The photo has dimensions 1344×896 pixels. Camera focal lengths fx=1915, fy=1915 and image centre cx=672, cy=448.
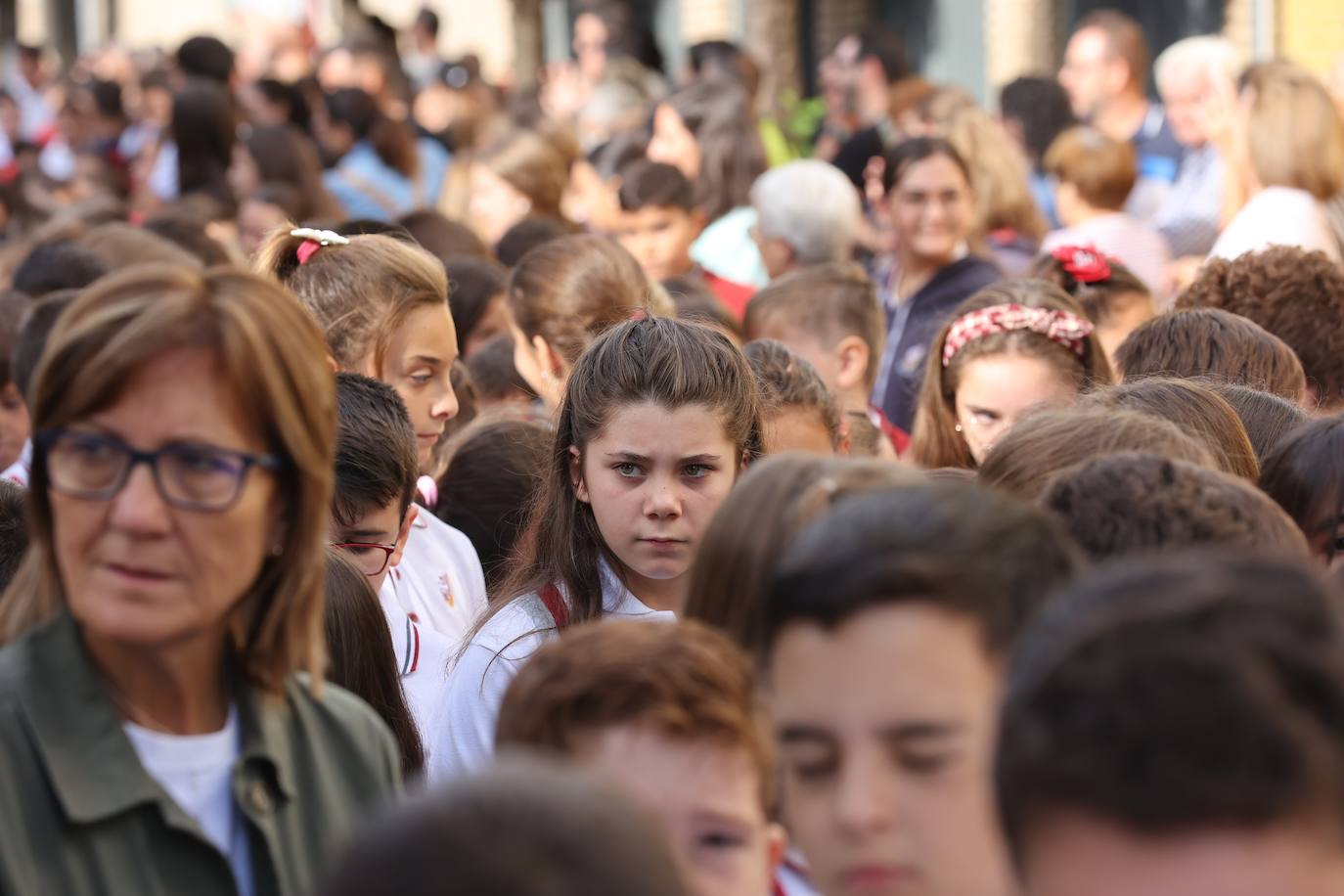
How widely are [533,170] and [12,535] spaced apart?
5281 mm

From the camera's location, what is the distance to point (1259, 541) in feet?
8.49

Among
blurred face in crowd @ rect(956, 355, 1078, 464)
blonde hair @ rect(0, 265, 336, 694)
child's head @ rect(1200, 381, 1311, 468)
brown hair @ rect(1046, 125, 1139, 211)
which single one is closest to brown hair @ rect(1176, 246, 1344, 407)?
blurred face in crowd @ rect(956, 355, 1078, 464)

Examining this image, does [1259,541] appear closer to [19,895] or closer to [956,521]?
[956,521]

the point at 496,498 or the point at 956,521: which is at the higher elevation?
the point at 956,521

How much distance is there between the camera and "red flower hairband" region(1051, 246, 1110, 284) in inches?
229

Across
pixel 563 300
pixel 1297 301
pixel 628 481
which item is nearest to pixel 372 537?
pixel 628 481

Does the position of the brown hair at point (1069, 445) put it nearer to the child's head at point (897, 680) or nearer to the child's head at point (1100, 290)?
the child's head at point (897, 680)

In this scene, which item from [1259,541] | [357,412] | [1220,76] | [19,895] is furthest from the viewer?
[1220,76]

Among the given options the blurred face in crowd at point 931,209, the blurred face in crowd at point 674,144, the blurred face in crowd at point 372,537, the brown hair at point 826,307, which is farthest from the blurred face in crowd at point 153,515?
the blurred face in crowd at point 674,144

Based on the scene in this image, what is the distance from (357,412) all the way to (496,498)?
81 centimetres

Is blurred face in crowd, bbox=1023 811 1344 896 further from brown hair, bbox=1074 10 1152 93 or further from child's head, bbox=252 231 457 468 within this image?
brown hair, bbox=1074 10 1152 93

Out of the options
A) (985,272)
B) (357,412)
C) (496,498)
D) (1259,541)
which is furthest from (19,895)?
(985,272)

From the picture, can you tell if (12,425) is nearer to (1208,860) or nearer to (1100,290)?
(1100,290)

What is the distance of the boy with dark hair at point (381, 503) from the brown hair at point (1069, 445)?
4.24 feet
